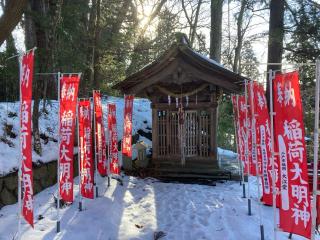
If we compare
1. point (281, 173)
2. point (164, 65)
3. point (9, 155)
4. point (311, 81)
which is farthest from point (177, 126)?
point (281, 173)

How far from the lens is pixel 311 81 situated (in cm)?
1348

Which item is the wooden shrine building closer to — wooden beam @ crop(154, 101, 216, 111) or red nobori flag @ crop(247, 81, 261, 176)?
wooden beam @ crop(154, 101, 216, 111)

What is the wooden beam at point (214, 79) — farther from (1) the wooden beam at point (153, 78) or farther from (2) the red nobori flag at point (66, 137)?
(2) the red nobori flag at point (66, 137)

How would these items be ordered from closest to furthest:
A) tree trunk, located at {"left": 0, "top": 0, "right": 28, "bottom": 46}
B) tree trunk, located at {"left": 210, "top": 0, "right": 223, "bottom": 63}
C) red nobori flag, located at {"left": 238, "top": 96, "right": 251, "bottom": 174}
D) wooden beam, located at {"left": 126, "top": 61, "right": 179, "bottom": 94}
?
tree trunk, located at {"left": 0, "top": 0, "right": 28, "bottom": 46}
red nobori flag, located at {"left": 238, "top": 96, "right": 251, "bottom": 174}
wooden beam, located at {"left": 126, "top": 61, "right": 179, "bottom": 94}
tree trunk, located at {"left": 210, "top": 0, "right": 223, "bottom": 63}

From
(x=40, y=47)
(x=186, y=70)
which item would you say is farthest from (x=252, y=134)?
(x=40, y=47)

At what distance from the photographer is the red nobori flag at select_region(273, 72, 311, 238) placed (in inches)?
211

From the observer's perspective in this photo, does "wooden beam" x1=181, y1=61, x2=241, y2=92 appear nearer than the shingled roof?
No

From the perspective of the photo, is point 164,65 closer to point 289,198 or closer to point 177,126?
point 177,126

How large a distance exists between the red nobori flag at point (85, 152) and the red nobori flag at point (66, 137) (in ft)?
3.24

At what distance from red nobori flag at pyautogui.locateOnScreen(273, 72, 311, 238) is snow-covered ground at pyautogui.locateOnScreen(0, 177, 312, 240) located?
1700mm

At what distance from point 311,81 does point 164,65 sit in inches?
222

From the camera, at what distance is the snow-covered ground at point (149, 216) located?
723 cm

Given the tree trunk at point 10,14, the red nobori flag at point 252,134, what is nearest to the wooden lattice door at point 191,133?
the red nobori flag at point 252,134

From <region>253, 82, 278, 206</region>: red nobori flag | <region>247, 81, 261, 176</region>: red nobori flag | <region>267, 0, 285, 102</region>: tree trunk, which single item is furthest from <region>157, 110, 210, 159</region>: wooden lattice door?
<region>253, 82, 278, 206</region>: red nobori flag
